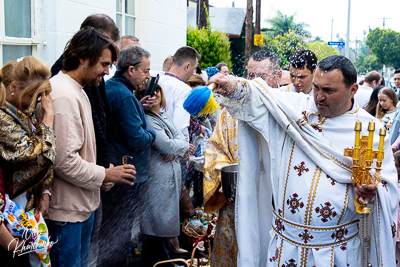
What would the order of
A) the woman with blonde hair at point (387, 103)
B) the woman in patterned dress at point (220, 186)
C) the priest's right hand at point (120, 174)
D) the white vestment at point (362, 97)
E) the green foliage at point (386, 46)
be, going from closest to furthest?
the priest's right hand at point (120, 174), the woman in patterned dress at point (220, 186), the woman with blonde hair at point (387, 103), the white vestment at point (362, 97), the green foliage at point (386, 46)

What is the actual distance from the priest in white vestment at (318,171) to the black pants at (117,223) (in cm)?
197

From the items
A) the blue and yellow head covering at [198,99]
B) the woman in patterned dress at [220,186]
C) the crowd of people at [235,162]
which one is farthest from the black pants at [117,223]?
the blue and yellow head covering at [198,99]

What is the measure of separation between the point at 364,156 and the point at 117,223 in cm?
287

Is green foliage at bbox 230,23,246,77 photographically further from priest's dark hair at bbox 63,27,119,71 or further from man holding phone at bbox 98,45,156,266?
priest's dark hair at bbox 63,27,119,71

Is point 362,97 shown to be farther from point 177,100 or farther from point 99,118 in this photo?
point 99,118

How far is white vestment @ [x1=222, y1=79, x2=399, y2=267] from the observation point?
2.85 metres

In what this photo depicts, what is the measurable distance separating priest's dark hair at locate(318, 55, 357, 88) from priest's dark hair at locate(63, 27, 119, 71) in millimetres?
1565

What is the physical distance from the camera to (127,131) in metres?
4.19

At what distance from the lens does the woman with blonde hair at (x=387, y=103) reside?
7.10 m

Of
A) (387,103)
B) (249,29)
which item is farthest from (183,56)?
(249,29)

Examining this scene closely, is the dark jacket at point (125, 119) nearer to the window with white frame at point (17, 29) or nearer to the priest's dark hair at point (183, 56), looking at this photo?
the window with white frame at point (17, 29)

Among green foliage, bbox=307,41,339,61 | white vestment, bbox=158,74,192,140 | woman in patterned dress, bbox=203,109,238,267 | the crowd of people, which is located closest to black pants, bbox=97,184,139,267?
the crowd of people

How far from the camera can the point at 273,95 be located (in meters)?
2.98

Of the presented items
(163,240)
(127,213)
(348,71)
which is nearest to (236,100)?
(348,71)
